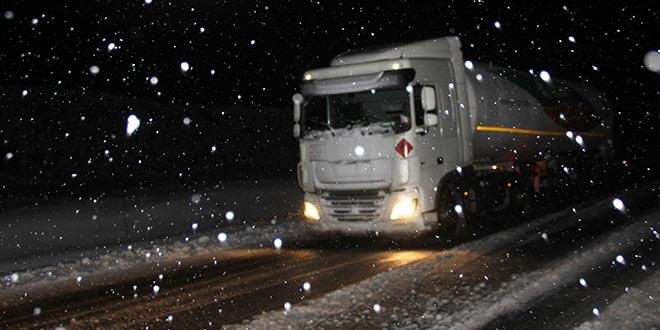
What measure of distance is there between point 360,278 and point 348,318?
2.17 metres

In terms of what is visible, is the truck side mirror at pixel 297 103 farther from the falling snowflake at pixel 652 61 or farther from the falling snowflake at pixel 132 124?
the falling snowflake at pixel 652 61

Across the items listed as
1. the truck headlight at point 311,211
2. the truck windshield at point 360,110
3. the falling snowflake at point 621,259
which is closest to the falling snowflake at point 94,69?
the truck windshield at point 360,110

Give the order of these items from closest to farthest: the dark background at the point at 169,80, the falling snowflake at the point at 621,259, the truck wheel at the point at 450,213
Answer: the falling snowflake at the point at 621,259 → the truck wheel at the point at 450,213 → the dark background at the point at 169,80

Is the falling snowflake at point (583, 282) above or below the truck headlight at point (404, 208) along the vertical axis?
below

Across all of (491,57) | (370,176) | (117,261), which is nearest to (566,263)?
(370,176)

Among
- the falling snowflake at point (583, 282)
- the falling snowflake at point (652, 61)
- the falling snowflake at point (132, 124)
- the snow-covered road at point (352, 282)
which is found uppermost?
the falling snowflake at point (652, 61)

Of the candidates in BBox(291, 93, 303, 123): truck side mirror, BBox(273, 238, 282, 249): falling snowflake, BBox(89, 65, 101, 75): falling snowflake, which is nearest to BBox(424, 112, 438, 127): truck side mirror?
BBox(291, 93, 303, 123): truck side mirror

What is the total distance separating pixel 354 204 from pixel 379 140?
1.25 meters

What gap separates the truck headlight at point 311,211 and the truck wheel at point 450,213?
87.8 inches

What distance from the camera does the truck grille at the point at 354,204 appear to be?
36.8 feet

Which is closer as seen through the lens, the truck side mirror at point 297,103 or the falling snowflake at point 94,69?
the truck side mirror at point 297,103

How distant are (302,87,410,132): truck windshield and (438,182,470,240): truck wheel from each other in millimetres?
1688

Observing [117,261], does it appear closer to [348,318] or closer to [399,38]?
[348,318]

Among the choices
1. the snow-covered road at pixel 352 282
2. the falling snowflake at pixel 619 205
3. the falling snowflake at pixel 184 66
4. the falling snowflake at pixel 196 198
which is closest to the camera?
the snow-covered road at pixel 352 282
